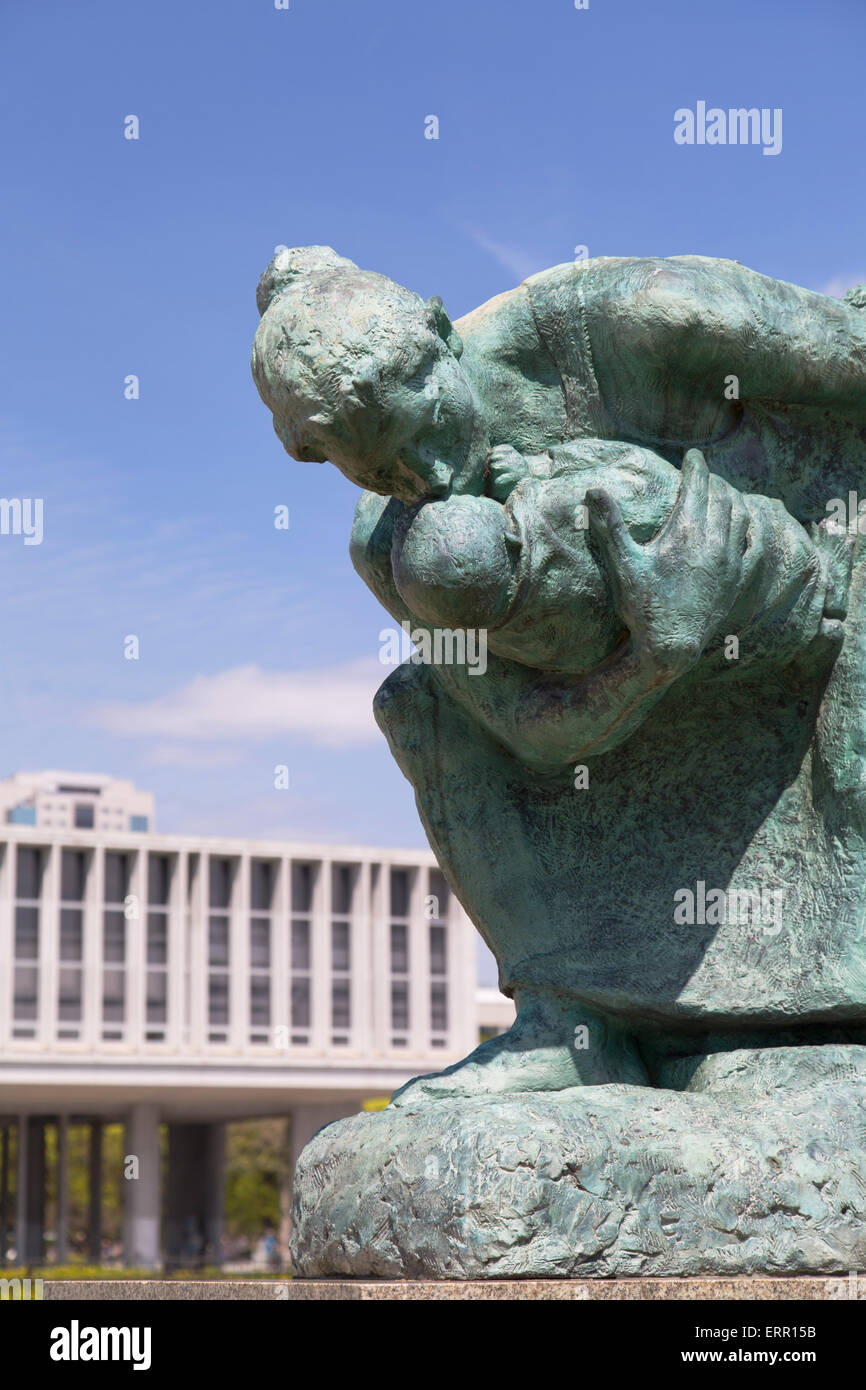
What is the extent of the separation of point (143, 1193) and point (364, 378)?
42778 millimetres

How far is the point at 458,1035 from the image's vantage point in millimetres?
48344

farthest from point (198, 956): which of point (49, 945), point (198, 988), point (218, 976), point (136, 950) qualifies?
point (49, 945)

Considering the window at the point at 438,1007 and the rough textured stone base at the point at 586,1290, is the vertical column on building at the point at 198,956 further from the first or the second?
the rough textured stone base at the point at 586,1290

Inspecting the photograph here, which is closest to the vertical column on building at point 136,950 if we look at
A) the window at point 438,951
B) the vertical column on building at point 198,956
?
the vertical column on building at point 198,956

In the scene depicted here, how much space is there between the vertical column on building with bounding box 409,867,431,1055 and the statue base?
44107 millimetres

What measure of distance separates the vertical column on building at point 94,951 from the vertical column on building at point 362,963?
6.66 metres

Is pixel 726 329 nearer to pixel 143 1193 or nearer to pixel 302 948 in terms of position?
pixel 143 1193

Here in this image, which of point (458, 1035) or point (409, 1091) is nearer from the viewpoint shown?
point (409, 1091)

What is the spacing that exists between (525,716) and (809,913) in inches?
36.5

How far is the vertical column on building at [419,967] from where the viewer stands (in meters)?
47.4

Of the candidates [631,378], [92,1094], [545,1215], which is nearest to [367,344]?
[631,378]

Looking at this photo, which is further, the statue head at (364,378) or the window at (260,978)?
the window at (260,978)

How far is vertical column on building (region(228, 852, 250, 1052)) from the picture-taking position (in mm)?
45312
